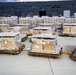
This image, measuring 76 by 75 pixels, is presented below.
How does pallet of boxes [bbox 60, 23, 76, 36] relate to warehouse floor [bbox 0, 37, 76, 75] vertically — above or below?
above

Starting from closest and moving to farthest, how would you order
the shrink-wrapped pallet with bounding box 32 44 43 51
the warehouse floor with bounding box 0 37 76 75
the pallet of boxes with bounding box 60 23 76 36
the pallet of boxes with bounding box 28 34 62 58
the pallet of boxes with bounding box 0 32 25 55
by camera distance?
the warehouse floor with bounding box 0 37 76 75 → the pallet of boxes with bounding box 28 34 62 58 → the shrink-wrapped pallet with bounding box 32 44 43 51 → the pallet of boxes with bounding box 0 32 25 55 → the pallet of boxes with bounding box 60 23 76 36

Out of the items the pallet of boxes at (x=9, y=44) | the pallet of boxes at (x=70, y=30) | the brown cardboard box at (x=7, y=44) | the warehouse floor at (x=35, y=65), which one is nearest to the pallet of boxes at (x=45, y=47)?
the warehouse floor at (x=35, y=65)

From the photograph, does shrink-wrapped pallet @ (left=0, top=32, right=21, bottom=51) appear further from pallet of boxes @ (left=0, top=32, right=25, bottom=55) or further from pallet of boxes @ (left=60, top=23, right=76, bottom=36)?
pallet of boxes @ (left=60, top=23, right=76, bottom=36)

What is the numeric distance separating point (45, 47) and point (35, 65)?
977mm

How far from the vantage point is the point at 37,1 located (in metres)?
22.0

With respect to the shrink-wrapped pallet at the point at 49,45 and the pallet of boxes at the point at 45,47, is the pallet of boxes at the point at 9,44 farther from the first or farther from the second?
the shrink-wrapped pallet at the point at 49,45

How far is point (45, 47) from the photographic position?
5.55 meters

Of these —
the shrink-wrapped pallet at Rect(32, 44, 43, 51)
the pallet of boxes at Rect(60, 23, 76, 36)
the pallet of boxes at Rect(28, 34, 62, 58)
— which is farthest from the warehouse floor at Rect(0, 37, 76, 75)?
the pallet of boxes at Rect(60, 23, 76, 36)

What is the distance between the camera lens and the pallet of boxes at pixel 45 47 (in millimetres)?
5454

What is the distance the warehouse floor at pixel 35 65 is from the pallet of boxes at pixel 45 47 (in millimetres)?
181

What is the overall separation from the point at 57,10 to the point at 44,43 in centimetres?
1699

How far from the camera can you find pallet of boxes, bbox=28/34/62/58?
545 centimetres

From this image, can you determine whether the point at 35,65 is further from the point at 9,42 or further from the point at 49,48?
the point at 9,42

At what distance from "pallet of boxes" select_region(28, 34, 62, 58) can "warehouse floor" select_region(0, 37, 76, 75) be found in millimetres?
181
